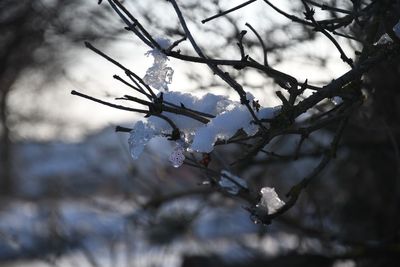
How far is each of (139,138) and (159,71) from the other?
0.25 meters

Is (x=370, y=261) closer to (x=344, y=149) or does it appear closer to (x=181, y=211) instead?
(x=344, y=149)

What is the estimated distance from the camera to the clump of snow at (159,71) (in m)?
2.36

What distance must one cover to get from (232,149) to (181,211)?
3.22 ft

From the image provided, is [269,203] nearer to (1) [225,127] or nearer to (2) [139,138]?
(1) [225,127]

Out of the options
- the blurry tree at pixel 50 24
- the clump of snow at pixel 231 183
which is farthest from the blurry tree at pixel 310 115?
the blurry tree at pixel 50 24

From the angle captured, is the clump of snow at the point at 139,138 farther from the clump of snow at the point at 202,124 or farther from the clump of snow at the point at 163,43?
the clump of snow at the point at 163,43

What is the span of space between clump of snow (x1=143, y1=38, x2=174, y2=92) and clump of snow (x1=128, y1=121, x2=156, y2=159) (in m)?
0.17

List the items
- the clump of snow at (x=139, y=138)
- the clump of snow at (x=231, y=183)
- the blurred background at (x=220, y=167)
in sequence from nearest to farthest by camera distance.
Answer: the clump of snow at (x=139, y=138) → the clump of snow at (x=231, y=183) → the blurred background at (x=220, y=167)

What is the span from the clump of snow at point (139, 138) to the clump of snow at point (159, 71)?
Result: 0.55ft

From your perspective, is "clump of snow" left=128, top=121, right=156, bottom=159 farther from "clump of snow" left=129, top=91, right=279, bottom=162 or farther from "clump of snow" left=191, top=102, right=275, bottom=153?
"clump of snow" left=191, top=102, right=275, bottom=153

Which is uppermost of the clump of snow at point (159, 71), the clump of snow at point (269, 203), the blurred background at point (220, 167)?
the blurred background at point (220, 167)

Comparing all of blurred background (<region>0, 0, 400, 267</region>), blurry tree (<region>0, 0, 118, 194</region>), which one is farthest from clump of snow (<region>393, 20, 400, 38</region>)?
blurry tree (<region>0, 0, 118, 194</region>)

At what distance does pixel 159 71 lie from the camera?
238 centimetres

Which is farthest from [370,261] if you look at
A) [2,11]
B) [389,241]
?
[2,11]
